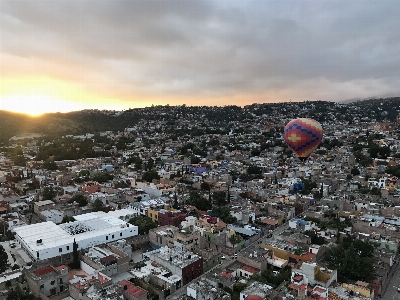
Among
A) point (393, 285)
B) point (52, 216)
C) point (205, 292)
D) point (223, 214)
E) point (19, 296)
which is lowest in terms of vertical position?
point (393, 285)

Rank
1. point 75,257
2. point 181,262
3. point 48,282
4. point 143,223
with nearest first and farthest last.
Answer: point 48,282 → point 181,262 → point 75,257 → point 143,223

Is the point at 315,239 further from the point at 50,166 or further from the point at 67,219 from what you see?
the point at 50,166

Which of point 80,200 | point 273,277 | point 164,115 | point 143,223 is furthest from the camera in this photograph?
point 164,115

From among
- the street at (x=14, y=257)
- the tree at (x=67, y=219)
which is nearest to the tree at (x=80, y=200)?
the tree at (x=67, y=219)

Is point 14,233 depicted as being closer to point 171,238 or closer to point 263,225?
point 171,238

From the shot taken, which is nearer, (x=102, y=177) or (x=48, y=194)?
(x=48, y=194)

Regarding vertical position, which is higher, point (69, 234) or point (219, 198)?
point (69, 234)

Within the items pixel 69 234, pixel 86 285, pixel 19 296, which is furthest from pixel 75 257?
pixel 86 285

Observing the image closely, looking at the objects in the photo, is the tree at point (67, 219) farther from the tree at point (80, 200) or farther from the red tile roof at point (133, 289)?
the red tile roof at point (133, 289)
